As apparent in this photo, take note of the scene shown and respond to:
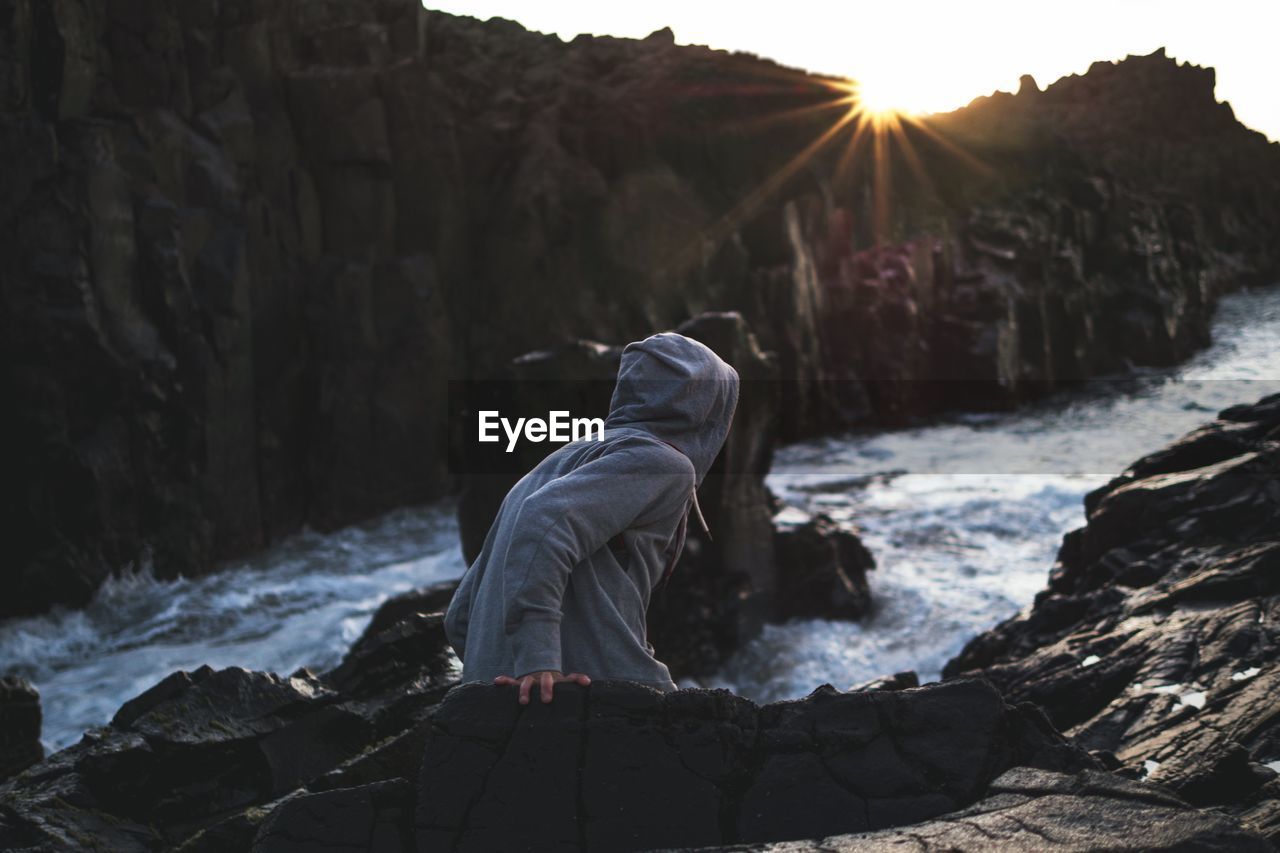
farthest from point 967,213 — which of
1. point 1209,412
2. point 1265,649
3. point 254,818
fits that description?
point 254,818

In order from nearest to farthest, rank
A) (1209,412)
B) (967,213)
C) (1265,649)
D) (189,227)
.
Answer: (1265,649), (189,227), (1209,412), (967,213)

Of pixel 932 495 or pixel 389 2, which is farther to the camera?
pixel 389 2

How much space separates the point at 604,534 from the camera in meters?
2.75

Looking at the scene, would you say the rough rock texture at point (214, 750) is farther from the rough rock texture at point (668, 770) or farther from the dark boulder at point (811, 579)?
the dark boulder at point (811, 579)

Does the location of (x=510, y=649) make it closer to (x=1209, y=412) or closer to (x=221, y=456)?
(x=221, y=456)

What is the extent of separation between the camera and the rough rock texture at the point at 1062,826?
251cm

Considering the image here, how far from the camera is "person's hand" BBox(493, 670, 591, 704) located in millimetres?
2689

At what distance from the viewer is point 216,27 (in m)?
17.8

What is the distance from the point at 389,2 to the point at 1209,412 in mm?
19492

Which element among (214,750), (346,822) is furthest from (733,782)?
(214,750)

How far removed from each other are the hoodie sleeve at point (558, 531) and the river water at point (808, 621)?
858cm

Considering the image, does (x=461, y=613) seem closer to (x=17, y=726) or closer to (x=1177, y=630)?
(x=1177, y=630)

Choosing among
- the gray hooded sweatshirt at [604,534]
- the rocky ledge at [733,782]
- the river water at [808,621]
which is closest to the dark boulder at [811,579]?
the river water at [808,621]

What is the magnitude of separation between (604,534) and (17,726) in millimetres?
5401
